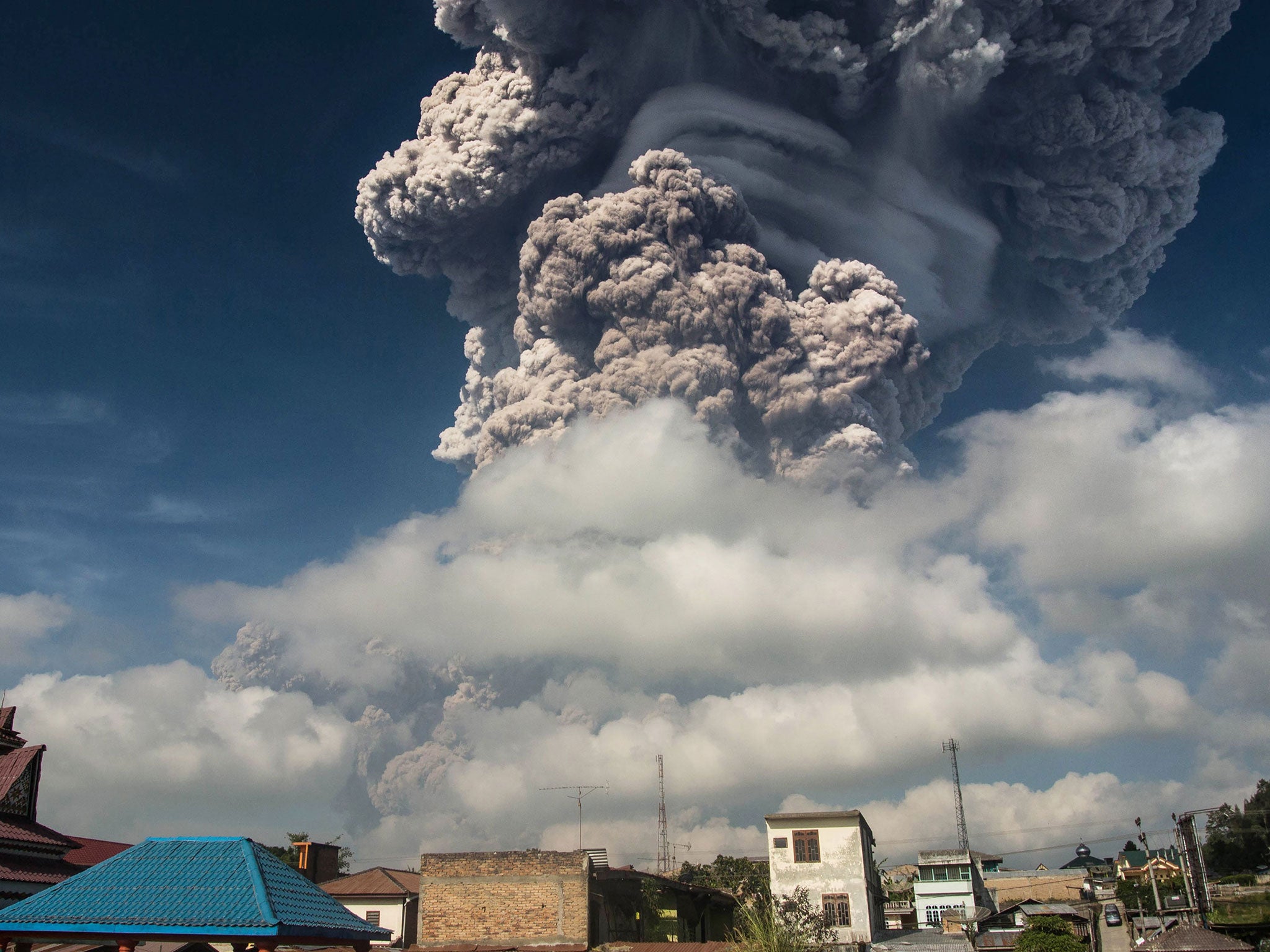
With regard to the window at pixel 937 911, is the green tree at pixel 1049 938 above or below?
above

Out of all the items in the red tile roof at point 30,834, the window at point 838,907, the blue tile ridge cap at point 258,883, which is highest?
the red tile roof at point 30,834

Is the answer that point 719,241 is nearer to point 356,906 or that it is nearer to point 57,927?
point 356,906

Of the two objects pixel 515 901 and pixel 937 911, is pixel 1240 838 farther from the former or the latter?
pixel 515 901

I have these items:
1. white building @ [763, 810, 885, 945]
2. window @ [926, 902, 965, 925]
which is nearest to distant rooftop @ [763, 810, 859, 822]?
white building @ [763, 810, 885, 945]

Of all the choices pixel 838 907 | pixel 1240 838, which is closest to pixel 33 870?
pixel 838 907

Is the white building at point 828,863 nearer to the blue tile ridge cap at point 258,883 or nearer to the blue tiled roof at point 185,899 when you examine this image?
the blue tiled roof at point 185,899

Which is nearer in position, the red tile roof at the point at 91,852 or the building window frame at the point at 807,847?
the red tile roof at the point at 91,852

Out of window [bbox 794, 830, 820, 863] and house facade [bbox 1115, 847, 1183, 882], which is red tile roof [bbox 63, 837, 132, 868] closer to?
window [bbox 794, 830, 820, 863]

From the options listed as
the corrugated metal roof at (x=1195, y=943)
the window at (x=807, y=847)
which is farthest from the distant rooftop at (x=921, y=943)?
the corrugated metal roof at (x=1195, y=943)
